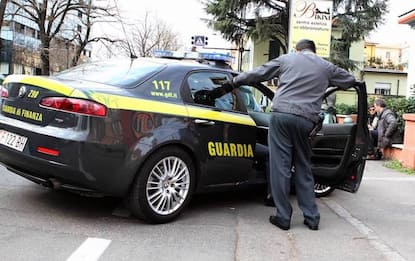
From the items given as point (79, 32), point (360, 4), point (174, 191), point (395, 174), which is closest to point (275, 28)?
point (360, 4)

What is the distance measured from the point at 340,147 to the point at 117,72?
274cm

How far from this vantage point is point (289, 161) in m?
4.99

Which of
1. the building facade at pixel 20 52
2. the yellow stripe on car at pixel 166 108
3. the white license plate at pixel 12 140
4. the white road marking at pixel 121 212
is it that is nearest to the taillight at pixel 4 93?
the white license plate at pixel 12 140

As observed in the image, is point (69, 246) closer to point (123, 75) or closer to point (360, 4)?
point (123, 75)

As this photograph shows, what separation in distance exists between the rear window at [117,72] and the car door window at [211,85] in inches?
14.7

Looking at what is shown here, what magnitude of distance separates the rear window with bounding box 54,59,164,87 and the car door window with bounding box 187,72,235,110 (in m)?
0.37

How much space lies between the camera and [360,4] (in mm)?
27969

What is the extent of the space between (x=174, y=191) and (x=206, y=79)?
126cm

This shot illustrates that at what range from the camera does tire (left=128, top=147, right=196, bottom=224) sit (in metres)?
4.62

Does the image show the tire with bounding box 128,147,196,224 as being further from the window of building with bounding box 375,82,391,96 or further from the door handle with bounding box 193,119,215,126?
the window of building with bounding box 375,82,391,96

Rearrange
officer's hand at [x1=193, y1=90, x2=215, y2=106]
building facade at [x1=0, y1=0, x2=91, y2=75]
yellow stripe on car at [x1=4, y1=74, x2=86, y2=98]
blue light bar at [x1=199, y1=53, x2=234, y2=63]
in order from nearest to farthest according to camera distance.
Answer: yellow stripe on car at [x1=4, y1=74, x2=86, y2=98] → officer's hand at [x1=193, y1=90, x2=215, y2=106] → blue light bar at [x1=199, y1=53, x2=234, y2=63] → building facade at [x1=0, y1=0, x2=91, y2=75]

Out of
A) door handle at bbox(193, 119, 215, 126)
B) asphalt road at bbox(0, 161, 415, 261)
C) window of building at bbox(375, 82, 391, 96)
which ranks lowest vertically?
asphalt road at bbox(0, 161, 415, 261)

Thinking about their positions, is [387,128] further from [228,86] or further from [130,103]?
[130,103]

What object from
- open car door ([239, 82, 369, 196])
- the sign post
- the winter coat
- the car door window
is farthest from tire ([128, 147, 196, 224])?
the sign post
